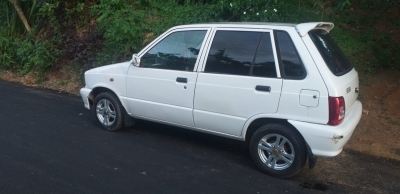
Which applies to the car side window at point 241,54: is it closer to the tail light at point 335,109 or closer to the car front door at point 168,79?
the car front door at point 168,79

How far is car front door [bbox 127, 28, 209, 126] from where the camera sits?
6.48 metres

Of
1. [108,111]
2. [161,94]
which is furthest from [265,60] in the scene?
[108,111]

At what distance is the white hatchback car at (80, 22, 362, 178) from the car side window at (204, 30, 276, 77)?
0.01 m

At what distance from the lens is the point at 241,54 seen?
6.12 meters

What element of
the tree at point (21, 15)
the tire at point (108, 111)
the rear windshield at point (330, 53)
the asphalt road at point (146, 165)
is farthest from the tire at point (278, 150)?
the tree at point (21, 15)

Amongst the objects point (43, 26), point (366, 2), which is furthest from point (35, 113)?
point (366, 2)

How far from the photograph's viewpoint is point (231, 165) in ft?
20.6

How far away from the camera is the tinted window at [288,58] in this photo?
564cm

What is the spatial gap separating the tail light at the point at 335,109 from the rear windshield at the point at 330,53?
1.27 ft

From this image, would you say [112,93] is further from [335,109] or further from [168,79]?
[335,109]

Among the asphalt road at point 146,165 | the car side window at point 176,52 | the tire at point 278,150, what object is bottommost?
the asphalt road at point 146,165

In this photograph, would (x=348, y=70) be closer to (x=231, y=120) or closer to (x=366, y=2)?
(x=231, y=120)

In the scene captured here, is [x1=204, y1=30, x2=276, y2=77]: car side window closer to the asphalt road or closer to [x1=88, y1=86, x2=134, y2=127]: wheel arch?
the asphalt road

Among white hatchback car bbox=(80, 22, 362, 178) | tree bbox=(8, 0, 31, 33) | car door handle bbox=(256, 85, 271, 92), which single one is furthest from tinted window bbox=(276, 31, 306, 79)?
tree bbox=(8, 0, 31, 33)
